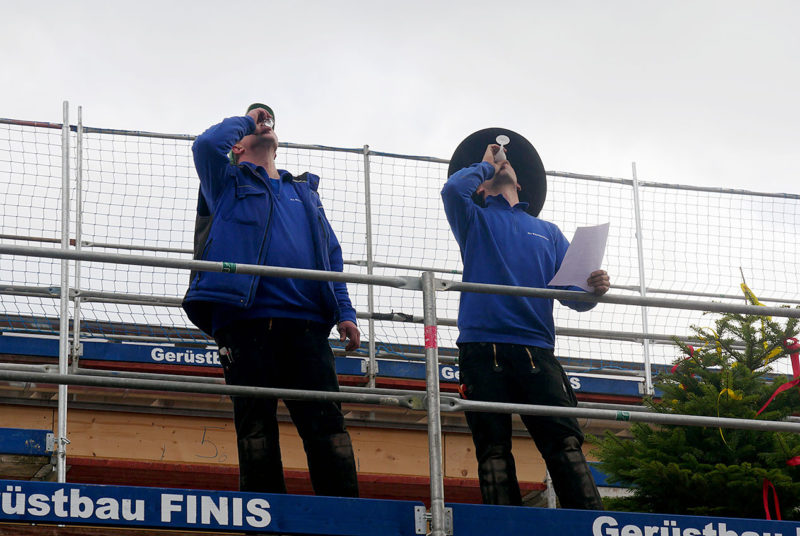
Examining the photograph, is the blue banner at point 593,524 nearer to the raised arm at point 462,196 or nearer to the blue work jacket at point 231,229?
the blue work jacket at point 231,229

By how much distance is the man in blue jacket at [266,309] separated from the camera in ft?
18.1

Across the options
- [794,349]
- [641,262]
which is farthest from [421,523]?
[641,262]

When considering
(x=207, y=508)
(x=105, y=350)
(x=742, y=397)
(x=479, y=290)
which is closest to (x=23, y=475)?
(x=105, y=350)

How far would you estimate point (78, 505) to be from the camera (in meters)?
4.83

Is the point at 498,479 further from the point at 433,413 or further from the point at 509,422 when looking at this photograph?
the point at 433,413

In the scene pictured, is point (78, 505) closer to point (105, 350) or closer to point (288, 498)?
point (288, 498)

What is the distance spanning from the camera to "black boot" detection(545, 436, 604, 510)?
18.9ft

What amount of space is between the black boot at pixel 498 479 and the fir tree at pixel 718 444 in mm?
888

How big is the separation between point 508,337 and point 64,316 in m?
3.34

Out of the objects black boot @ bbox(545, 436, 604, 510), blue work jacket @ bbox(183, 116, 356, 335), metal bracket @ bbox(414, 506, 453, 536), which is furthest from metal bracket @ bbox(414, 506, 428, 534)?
blue work jacket @ bbox(183, 116, 356, 335)

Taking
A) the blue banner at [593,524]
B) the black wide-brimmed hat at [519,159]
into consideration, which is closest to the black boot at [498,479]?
the blue banner at [593,524]

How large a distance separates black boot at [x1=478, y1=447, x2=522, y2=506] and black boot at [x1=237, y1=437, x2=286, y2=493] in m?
1.01

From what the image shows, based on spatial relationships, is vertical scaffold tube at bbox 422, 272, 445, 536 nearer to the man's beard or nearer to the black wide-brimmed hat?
the man's beard

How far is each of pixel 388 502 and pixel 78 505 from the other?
1.30 metres
